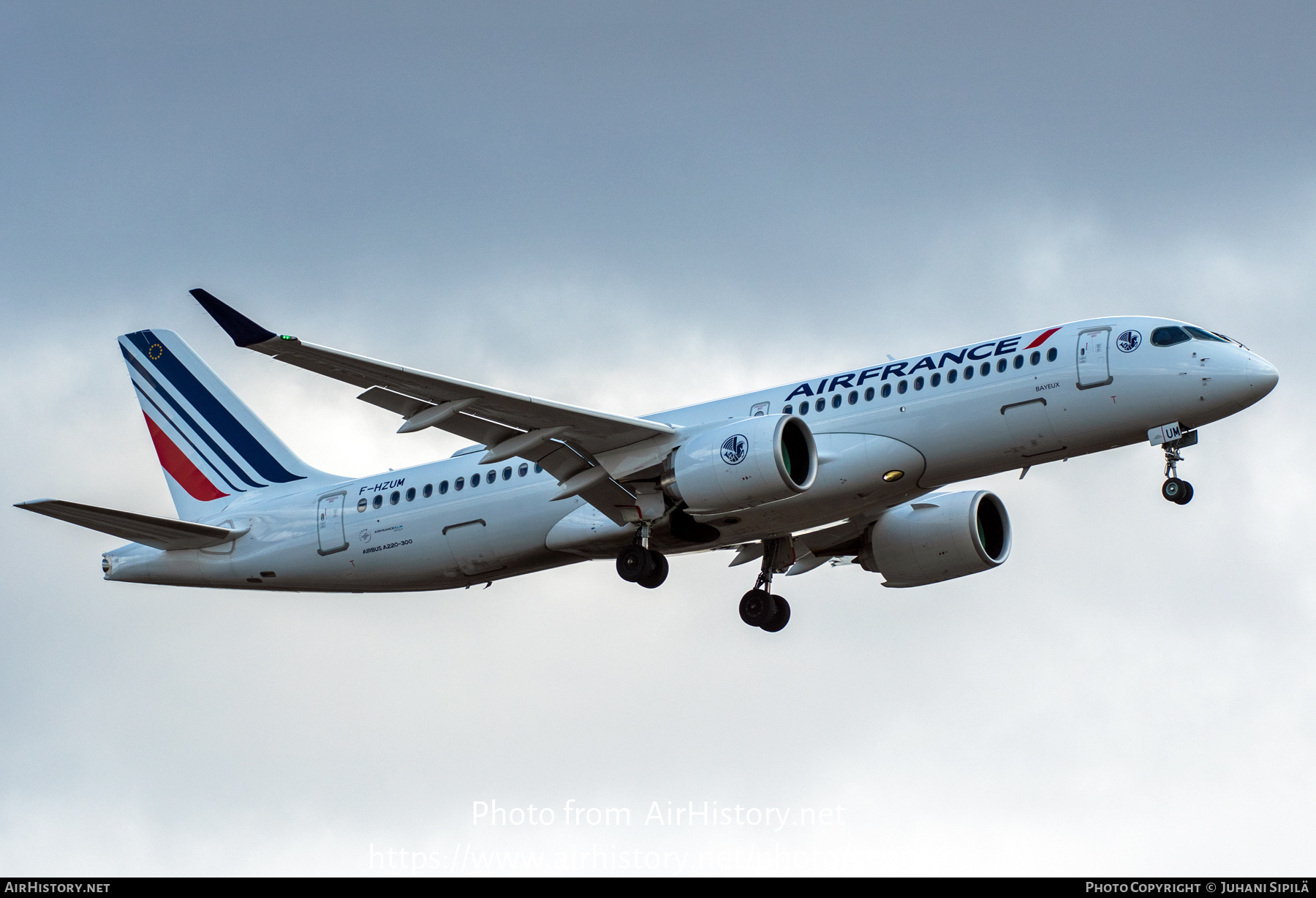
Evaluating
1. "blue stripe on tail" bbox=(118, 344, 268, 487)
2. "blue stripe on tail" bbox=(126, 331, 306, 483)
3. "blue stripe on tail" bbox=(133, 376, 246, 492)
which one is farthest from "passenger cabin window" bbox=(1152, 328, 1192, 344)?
"blue stripe on tail" bbox=(133, 376, 246, 492)

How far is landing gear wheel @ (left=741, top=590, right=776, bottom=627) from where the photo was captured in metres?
38.3

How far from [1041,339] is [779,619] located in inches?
413

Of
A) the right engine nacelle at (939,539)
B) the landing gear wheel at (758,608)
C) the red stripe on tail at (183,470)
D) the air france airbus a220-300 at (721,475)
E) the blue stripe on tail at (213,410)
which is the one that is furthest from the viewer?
the red stripe on tail at (183,470)

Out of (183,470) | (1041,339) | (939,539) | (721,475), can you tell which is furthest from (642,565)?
(183,470)

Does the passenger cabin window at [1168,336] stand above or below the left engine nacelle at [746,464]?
above

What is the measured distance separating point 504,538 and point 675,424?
4665 mm

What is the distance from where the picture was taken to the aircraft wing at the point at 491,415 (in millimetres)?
28156

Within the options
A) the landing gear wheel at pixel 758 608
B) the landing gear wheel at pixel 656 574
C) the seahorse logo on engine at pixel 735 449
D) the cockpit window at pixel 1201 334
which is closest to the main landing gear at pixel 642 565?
the landing gear wheel at pixel 656 574

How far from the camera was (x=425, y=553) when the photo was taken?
36.1 m

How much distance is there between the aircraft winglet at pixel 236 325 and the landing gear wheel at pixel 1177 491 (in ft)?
56.9

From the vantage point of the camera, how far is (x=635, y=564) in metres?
33.4

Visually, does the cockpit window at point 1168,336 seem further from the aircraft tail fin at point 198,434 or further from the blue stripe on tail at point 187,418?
the blue stripe on tail at point 187,418

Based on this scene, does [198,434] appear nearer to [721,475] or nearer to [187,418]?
[187,418]
